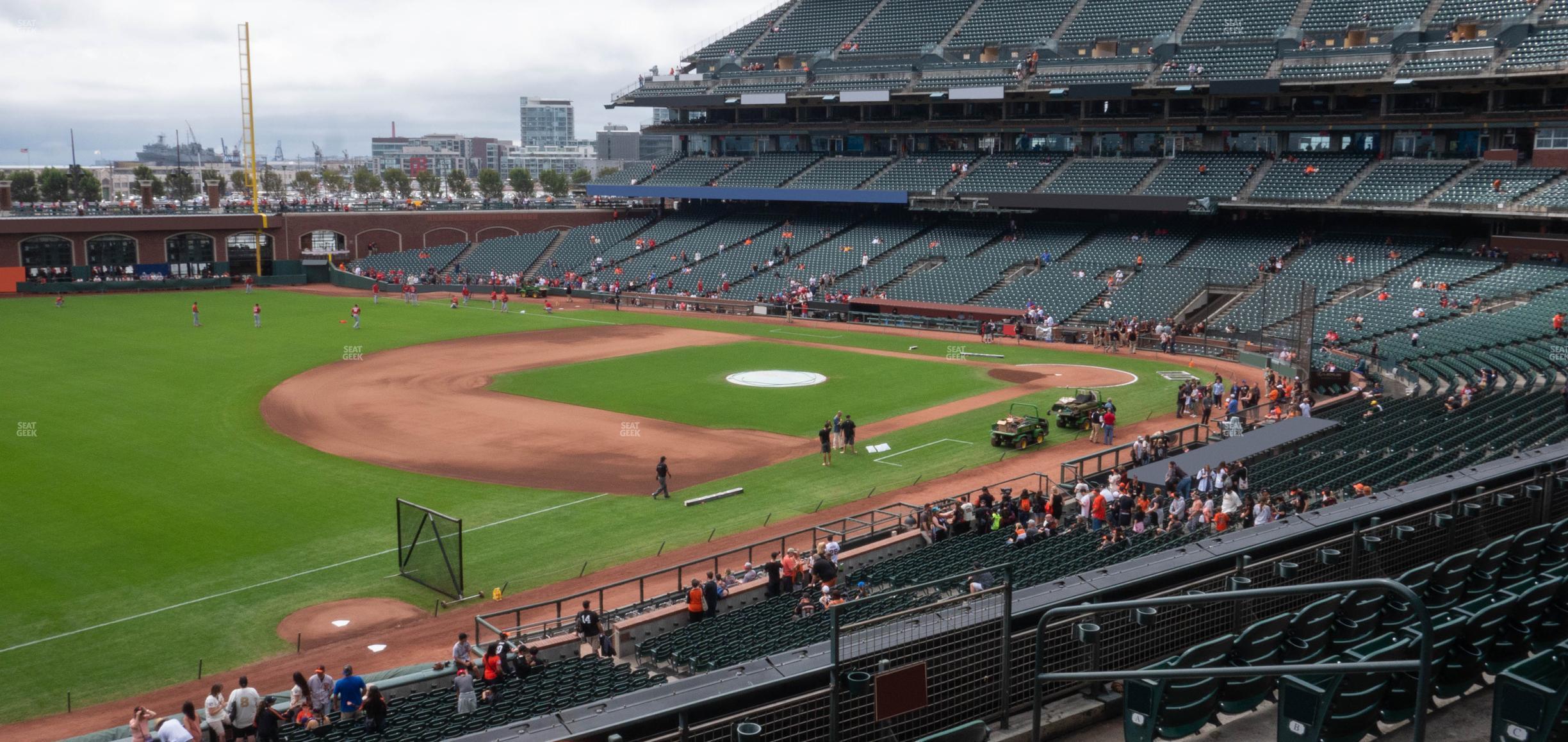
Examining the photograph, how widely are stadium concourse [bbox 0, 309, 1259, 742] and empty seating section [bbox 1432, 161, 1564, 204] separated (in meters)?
35.3

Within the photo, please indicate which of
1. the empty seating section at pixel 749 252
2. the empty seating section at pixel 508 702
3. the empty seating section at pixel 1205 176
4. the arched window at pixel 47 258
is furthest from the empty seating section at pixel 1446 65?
the arched window at pixel 47 258

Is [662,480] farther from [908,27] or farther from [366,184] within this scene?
[366,184]

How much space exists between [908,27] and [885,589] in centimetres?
7127

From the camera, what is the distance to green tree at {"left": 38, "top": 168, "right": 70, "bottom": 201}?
120 meters

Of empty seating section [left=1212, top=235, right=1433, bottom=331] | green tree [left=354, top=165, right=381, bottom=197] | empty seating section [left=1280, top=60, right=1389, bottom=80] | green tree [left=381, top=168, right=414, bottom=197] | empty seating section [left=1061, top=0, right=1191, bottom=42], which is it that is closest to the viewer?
empty seating section [left=1212, top=235, right=1433, bottom=331]

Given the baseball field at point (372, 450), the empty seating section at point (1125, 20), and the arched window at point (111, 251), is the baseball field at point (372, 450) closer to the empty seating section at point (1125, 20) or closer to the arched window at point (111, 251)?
the arched window at point (111, 251)

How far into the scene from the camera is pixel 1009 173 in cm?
7406

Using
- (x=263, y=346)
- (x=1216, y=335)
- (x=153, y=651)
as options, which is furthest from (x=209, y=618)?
(x=1216, y=335)

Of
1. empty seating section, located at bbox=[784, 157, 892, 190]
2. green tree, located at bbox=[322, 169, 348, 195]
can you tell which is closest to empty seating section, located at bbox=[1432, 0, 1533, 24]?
empty seating section, located at bbox=[784, 157, 892, 190]

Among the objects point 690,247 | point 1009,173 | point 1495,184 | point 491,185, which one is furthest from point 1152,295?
point 491,185

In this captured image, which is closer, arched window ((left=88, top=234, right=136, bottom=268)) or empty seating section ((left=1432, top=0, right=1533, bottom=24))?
empty seating section ((left=1432, top=0, right=1533, bottom=24))

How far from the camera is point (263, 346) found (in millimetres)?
55125

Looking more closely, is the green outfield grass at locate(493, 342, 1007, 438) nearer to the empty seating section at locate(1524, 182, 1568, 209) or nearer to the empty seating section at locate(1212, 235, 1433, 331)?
the empty seating section at locate(1212, 235, 1433, 331)

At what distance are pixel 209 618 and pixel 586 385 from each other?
2446 cm
